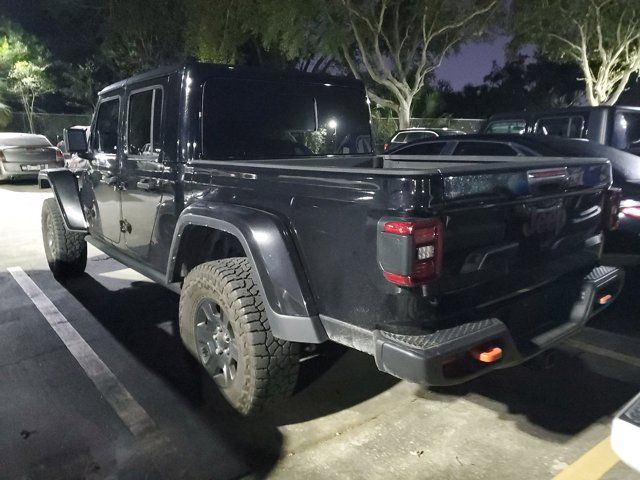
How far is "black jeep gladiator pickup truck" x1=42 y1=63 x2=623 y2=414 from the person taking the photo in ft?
7.22

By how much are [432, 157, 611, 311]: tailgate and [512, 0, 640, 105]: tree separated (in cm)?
1634

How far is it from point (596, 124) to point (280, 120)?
4458 mm

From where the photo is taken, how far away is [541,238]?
2.69m

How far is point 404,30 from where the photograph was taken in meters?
19.0

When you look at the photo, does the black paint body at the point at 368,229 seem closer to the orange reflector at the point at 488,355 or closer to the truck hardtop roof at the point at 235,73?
the truck hardtop roof at the point at 235,73

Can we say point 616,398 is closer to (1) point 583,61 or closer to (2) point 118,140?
(2) point 118,140

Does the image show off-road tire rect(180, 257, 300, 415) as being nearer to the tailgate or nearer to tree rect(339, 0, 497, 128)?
the tailgate

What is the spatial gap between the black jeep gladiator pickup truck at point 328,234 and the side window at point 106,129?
6cm

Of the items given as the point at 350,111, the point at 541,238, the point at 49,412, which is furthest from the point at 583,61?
the point at 49,412

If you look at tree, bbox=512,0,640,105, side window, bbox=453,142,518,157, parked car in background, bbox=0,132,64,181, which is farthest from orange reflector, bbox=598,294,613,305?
tree, bbox=512,0,640,105

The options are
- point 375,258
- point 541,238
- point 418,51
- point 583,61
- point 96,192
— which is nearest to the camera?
point 375,258

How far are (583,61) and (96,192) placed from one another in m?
18.4

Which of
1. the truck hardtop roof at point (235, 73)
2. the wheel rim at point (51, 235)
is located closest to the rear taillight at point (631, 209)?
the truck hardtop roof at point (235, 73)

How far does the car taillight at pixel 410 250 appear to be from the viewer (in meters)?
2.07
